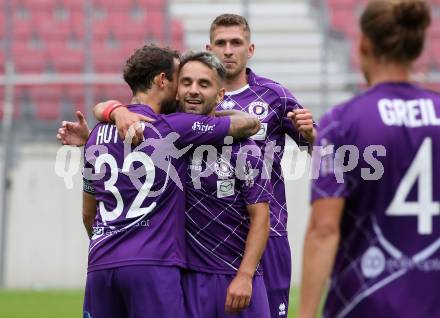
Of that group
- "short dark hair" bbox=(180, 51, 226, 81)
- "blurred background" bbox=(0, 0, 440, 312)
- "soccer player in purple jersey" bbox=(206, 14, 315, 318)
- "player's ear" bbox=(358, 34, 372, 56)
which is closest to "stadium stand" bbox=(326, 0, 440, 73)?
"blurred background" bbox=(0, 0, 440, 312)

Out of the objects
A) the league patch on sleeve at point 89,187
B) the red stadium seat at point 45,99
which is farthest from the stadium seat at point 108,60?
the league patch on sleeve at point 89,187

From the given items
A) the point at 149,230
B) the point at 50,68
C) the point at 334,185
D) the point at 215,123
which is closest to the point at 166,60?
the point at 215,123

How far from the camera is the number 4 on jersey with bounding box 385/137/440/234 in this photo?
11.2ft

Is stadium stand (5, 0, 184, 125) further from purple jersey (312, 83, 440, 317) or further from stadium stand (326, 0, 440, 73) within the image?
purple jersey (312, 83, 440, 317)

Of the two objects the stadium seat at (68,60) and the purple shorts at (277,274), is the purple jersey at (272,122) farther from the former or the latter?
the stadium seat at (68,60)

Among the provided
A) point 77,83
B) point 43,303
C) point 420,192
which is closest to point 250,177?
point 420,192

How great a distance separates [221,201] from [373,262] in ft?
5.70

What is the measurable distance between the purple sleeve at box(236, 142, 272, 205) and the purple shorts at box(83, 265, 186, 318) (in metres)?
0.57

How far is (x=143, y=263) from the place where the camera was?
184 inches

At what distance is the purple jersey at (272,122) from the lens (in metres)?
5.96

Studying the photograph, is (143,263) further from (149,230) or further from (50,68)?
(50,68)

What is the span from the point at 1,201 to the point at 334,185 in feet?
37.9

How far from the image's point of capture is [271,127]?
6.01 meters

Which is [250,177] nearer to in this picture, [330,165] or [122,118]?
[122,118]
